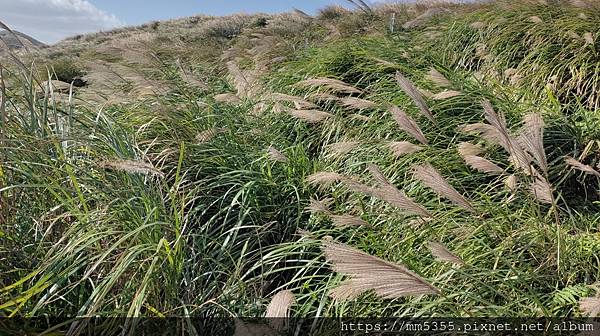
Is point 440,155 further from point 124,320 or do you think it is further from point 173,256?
point 124,320

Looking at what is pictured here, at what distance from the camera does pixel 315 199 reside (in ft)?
8.52

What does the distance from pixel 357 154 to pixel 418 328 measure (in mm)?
1375

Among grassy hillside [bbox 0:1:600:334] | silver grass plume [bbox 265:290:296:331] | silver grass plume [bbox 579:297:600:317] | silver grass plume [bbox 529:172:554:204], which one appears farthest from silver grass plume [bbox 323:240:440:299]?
silver grass plume [bbox 529:172:554:204]

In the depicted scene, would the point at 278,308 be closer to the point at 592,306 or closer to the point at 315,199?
the point at 592,306

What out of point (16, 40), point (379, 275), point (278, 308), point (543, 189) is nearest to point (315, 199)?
point (543, 189)

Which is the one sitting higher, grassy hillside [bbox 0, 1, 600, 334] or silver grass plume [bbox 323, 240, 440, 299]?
silver grass plume [bbox 323, 240, 440, 299]

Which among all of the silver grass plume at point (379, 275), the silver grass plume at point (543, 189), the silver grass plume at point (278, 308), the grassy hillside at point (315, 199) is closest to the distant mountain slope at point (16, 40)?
the grassy hillside at point (315, 199)

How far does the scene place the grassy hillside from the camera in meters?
1.73

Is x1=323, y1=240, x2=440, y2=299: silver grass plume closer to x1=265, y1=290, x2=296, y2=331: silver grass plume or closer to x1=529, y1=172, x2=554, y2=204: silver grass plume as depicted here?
x1=265, y1=290, x2=296, y2=331: silver grass plume

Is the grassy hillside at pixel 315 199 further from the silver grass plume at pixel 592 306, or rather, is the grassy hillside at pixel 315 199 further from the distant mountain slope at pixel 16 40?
the distant mountain slope at pixel 16 40

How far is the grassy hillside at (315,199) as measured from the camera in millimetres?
1733

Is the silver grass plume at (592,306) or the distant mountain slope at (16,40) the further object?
the distant mountain slope at (16,40)

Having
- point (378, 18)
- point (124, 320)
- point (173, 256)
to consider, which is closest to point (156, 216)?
point (173, 256)

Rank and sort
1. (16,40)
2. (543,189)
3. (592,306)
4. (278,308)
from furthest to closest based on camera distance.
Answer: (16,40), (543,189), (278,308), (592,306)
